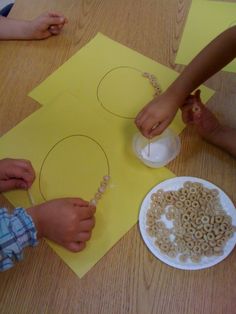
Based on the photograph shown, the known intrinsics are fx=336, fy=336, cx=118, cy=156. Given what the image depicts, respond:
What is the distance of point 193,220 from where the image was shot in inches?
22.2

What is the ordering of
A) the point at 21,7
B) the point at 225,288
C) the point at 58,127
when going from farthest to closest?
the point at 21,7 < the point at 58,127 < the point at 225,288

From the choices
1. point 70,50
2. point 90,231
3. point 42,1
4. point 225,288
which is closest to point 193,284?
point 225,288

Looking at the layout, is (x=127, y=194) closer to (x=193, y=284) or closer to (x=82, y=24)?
(x=193, y=284)

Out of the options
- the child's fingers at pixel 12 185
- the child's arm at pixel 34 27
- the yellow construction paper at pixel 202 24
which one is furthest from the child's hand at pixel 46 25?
the child's fingers at pixel 12 185

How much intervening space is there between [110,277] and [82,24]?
Answer: 2.20ft

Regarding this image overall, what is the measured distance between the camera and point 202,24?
849 millimetres

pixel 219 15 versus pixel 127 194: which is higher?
pixel 219 15

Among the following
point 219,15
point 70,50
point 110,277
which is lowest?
point 110,277

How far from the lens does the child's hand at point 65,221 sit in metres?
0.56

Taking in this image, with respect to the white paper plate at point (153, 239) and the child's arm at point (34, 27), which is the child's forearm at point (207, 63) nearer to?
→ the white paper plate at point (153, 239)

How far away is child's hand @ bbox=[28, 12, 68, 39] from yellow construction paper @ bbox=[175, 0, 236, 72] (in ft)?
1.05

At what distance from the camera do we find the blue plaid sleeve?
0.54m

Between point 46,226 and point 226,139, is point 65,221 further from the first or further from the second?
point 226,139

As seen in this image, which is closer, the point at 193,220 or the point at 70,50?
the point at 193,220
